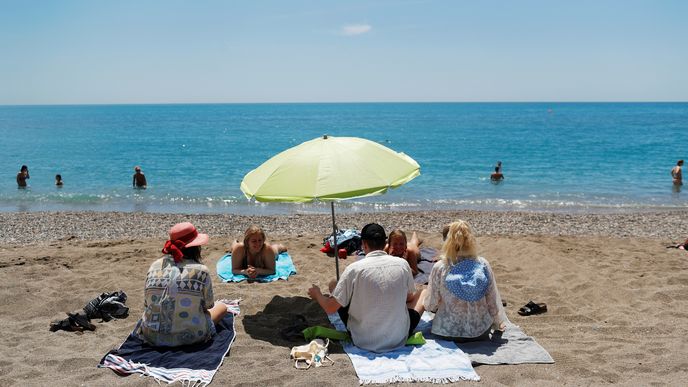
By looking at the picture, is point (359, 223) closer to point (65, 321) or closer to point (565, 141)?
point (65, 321)

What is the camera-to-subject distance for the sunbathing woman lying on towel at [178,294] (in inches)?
209

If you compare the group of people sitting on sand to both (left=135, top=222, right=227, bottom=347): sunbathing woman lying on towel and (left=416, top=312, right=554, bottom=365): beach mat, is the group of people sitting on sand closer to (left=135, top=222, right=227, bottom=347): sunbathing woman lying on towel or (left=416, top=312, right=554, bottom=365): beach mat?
(left=135, top=222, right=227, bottom=347): sunbathing woman lying on towel

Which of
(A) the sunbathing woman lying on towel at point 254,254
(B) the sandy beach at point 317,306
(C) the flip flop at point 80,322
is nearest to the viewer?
(B) the sandy beach at point 317,306

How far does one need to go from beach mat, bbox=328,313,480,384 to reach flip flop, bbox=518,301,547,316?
1591mm

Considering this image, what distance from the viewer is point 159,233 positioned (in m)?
12.9

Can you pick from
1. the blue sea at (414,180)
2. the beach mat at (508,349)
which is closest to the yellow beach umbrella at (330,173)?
the blue sea at (414,180)

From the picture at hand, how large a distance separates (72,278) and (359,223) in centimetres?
767

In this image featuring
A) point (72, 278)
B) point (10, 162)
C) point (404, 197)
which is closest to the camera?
point (72, 278)

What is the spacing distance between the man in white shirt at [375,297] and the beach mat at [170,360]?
4.14ft

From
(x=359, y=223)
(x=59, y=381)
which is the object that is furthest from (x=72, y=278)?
(x=359, y=223)

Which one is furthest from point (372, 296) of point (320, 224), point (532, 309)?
point (320, 224)

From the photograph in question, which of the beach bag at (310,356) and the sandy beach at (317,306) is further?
the beach bag at (310,356)

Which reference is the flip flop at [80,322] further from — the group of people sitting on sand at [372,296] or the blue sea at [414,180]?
the blue sea at [414,180]

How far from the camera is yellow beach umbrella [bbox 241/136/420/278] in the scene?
5.86 m
